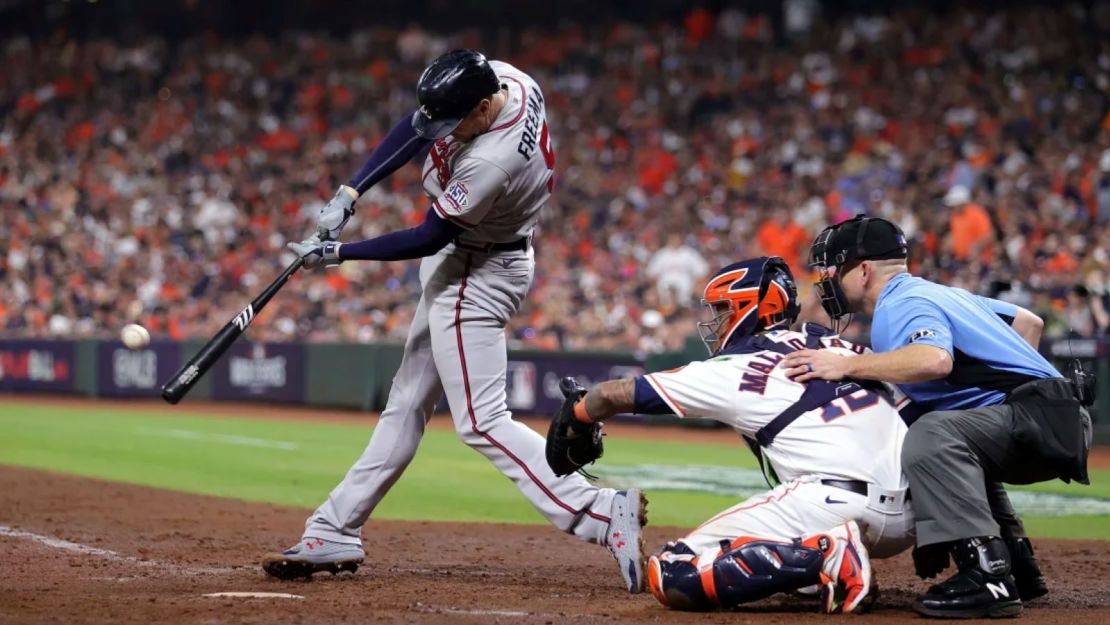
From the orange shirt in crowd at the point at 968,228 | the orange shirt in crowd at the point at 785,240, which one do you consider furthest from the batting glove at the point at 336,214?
the orange shirt in crowd at the point at 785,240

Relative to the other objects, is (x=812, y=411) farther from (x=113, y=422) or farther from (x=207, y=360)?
(x=113, y=422)

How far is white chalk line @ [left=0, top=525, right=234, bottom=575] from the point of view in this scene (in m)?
5.68

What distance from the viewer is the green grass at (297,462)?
840cm

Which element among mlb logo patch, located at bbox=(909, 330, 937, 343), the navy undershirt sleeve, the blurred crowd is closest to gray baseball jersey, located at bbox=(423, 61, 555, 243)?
the navy undershirt sleeve

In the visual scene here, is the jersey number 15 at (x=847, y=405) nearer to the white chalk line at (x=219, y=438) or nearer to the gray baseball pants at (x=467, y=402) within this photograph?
the gray baseball pants at (x=467, y=402)

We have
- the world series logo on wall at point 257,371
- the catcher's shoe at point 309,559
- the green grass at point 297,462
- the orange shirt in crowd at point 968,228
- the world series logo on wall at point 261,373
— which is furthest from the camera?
the world series logo on wall at point 257,371

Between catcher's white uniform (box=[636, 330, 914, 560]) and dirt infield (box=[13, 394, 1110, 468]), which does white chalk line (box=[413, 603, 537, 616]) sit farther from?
dirt infield (box=[13, 394, 1110, 468])

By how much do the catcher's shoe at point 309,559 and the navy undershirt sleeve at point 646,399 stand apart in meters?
1.63

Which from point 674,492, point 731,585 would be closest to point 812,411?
point 731,585

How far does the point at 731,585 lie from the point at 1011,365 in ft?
4.38

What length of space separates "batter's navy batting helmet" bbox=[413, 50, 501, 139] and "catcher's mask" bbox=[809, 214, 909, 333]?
4.65 ft

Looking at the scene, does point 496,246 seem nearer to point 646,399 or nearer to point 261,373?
point 646,399

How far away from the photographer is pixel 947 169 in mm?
15938

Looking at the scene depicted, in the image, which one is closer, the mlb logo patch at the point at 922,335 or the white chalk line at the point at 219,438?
the mlb logo patch at the point at 922,335
